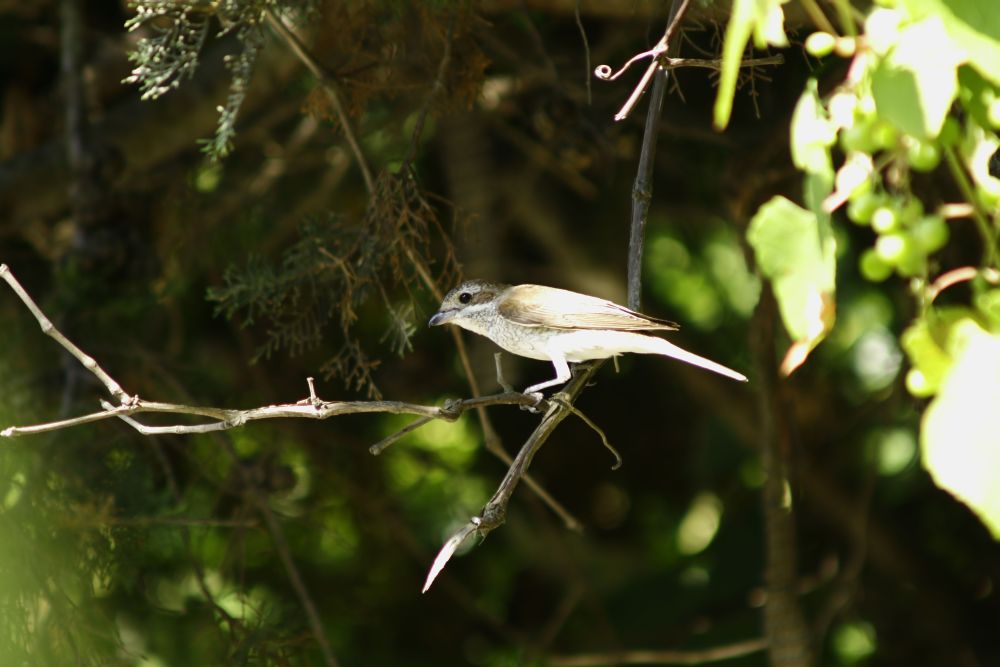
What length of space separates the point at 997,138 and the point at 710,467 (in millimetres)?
4229

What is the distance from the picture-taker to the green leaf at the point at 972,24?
1.32 metres

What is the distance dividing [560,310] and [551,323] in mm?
47

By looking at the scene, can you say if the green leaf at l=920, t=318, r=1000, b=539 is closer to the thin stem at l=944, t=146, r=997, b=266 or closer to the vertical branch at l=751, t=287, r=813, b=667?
the thin stem at l=944, t=146, r=997, b=266

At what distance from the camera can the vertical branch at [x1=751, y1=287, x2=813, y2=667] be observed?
148 inches

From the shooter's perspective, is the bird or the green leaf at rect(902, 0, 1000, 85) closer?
the green leaf at rect(902, 0, 1000, 85)

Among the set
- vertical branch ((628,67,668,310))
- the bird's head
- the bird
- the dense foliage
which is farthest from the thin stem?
the bird's head

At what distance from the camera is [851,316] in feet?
18.2

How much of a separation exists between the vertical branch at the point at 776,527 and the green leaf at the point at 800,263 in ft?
7.17

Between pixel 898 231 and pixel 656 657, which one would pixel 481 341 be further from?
pixel 898 231

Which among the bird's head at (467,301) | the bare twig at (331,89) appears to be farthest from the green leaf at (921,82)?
the bird's head at (467,301)

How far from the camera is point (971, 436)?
1203 mm

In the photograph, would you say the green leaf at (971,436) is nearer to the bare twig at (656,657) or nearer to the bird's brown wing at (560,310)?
the bird's brown wing at (560,310)

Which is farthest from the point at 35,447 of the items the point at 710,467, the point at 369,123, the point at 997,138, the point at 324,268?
the point at 710,467

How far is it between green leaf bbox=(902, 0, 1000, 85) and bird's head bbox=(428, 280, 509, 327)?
203 cm
